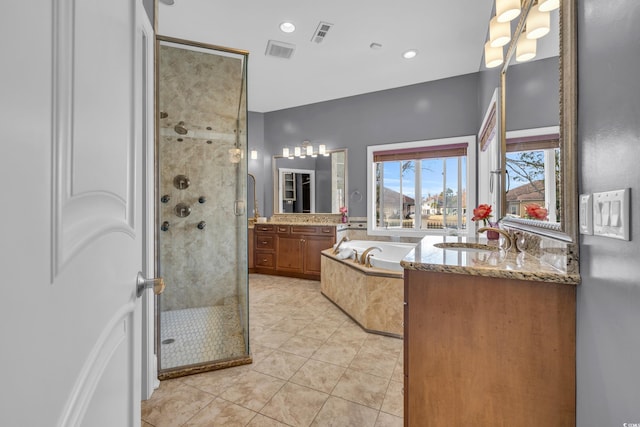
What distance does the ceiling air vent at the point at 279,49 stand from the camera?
10.4ft

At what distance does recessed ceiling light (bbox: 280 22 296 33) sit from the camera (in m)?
2.83

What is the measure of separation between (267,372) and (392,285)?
1271mm

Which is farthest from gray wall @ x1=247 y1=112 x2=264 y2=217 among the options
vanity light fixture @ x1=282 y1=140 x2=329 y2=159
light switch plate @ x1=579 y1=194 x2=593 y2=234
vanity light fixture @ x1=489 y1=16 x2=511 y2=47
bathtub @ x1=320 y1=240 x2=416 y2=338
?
light switch plate @ x1=579 y1=194 x2=593 y2=234

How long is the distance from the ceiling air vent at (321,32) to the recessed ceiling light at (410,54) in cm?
103

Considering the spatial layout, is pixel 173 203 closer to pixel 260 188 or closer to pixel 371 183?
pixel 260 188

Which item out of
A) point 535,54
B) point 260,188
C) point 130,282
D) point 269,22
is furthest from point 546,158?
point 260,188

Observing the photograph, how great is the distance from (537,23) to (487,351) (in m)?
1.48

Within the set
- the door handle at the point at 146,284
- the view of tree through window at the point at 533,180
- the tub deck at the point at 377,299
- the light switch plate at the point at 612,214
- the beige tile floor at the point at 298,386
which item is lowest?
the beige tile floor at the point at 298,386

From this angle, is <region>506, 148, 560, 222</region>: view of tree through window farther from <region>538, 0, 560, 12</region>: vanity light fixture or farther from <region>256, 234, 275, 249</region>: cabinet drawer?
<region>256, 234, 275, 249</region>: cabinet drawer

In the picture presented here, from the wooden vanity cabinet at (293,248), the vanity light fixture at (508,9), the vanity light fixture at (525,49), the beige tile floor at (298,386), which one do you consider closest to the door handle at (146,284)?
the beige tile floor at (298,386)

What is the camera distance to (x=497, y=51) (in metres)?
1.96

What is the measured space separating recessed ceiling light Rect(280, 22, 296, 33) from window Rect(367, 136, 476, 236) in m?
2.07

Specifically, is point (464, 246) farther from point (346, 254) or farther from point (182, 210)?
point (182, 210)

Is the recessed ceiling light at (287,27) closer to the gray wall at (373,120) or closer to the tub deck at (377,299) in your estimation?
the gray wall at (373,120)
